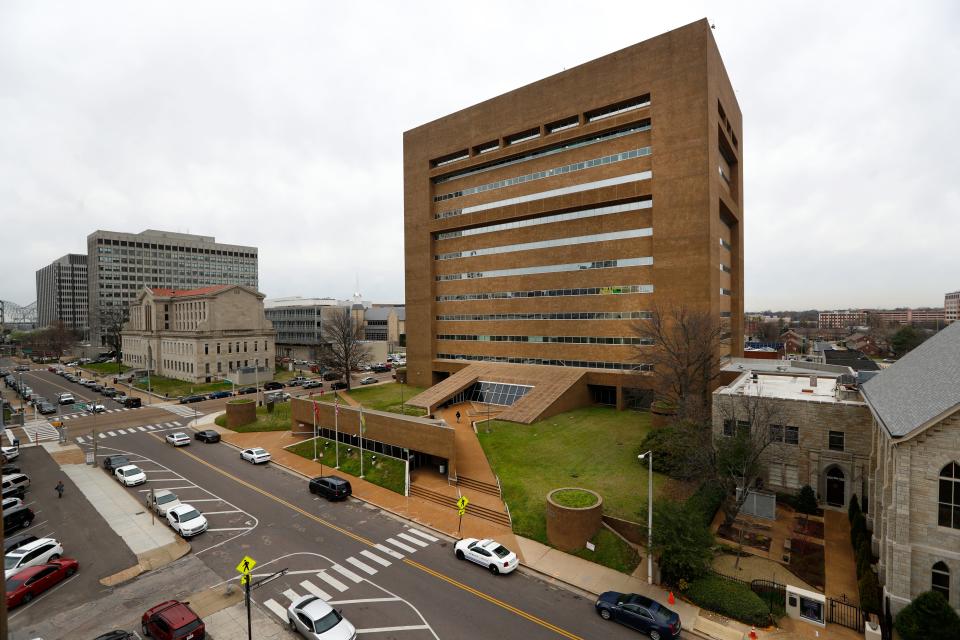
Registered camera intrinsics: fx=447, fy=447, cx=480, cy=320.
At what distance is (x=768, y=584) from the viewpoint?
2000 cm

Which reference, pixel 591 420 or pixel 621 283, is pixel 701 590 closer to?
pixel 591 420

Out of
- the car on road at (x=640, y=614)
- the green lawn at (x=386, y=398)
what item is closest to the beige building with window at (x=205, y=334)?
the green lawn at (x=386, y=398)

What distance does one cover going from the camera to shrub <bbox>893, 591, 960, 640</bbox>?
16.0 metres

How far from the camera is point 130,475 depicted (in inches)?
1355

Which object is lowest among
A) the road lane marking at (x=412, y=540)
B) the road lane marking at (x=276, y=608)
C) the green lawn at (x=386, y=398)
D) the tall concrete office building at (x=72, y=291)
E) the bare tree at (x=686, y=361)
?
the road lane marking at (x=412, y=540)

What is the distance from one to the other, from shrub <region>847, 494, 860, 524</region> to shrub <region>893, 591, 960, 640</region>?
28.6 feet

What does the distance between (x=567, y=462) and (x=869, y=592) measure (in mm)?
17030

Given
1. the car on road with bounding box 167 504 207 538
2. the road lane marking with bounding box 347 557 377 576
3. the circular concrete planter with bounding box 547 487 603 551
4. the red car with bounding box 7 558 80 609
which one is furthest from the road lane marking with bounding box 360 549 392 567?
the red car with bounding box 7 558 80 609

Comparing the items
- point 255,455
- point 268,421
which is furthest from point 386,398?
point 255,455

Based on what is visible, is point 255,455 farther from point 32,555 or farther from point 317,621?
point 317,621

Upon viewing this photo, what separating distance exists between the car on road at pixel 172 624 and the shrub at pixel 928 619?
1048 inches

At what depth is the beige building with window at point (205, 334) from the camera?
78.4m

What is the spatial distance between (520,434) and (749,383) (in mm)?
19291

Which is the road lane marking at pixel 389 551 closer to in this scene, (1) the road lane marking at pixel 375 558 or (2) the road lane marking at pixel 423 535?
(1) the road lane marking at pixel 375 558
